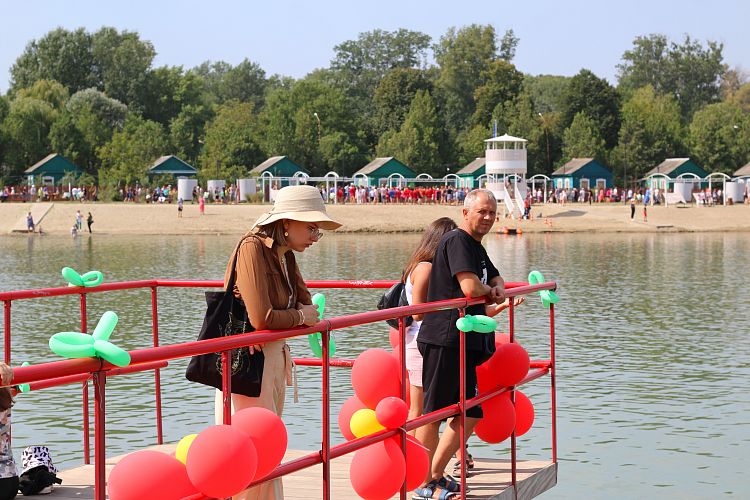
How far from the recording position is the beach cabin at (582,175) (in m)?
104

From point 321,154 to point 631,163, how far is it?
2988 centimetres

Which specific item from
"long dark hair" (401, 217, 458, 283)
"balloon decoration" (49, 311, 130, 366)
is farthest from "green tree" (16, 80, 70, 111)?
"balloon decoration" (49, 311, 130, 366)

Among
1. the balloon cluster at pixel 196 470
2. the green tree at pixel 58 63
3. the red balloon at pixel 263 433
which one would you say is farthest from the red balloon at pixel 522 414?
the green tree at pixel 58 63

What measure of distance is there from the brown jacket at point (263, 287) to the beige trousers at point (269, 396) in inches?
9.9

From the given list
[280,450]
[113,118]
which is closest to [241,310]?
[280,450]

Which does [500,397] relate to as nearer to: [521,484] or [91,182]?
[521,484]

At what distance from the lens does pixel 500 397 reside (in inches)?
300

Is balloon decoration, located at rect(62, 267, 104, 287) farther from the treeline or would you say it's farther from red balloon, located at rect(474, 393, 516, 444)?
the treeline

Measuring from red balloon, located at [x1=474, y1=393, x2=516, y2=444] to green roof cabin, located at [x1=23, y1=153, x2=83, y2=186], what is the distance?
313 feet

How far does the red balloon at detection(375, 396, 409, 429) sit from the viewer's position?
6238 mm

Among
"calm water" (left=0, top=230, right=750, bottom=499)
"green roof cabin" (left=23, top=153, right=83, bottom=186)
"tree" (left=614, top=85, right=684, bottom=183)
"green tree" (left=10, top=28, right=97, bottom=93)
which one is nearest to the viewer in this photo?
"calm water" (left=0, top=230, right=750, bottom=499)

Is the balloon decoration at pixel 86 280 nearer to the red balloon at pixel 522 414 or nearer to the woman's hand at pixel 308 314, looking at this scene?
the woman's hand at pixel 308 314

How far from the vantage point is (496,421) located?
7547 mm

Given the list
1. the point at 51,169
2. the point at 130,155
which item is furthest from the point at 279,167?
the point at 51,169
